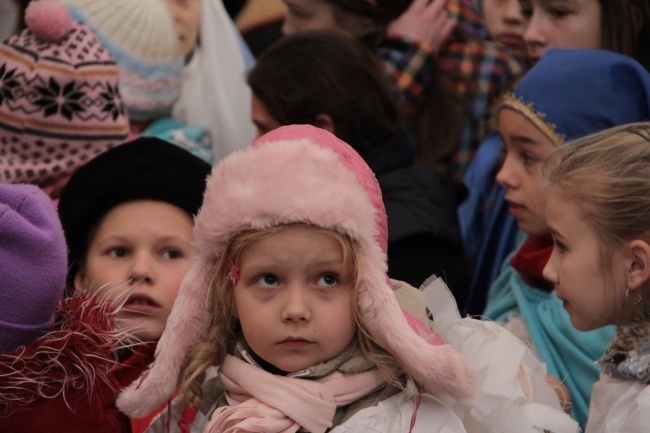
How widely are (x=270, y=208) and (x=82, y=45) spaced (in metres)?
1.64

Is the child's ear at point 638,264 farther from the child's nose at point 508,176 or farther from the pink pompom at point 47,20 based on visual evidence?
the pink pompom at point 47,20

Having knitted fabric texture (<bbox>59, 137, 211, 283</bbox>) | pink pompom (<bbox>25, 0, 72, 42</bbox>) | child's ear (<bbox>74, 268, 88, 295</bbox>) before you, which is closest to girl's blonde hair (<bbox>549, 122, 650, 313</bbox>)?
knitted fabric texture (<bbox>59, 137, 211, 283</bbox>)

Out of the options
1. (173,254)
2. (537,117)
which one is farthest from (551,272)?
(173,254)

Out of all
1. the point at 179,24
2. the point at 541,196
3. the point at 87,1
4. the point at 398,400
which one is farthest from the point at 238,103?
the point at 398,400

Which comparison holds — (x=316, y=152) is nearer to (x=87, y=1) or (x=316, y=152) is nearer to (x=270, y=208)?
(x=270, y=208)

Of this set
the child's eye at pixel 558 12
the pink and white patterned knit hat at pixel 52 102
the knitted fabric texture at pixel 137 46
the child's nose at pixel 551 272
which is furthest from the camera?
the knitted fabric texture at pixel 137 46

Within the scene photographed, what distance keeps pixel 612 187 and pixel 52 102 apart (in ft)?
6.50

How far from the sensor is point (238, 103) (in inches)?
195

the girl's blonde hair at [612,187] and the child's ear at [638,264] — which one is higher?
the girl's blonde hair at [612,187]

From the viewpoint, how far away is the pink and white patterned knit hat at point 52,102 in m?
3.67

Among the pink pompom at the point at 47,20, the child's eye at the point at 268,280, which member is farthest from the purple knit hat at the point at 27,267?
the pink pompom at the point at 47,20

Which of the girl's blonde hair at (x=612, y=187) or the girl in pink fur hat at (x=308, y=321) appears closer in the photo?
the girl in pink fur hat at (x=308, y=321)

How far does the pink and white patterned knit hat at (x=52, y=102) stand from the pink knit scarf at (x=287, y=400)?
4.89 feet

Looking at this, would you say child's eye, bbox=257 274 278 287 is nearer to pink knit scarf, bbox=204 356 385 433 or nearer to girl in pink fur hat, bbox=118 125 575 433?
girl in pink fur hat, bbox=118 125 575 433
